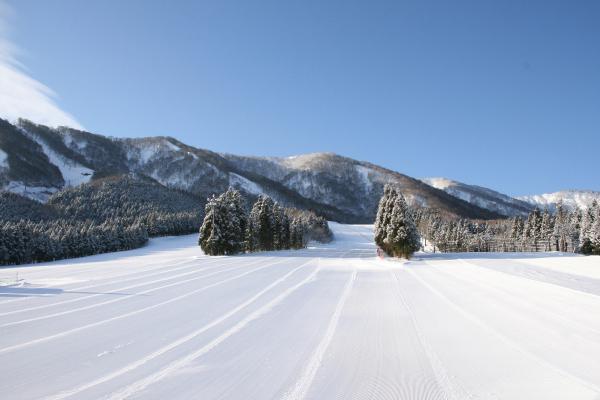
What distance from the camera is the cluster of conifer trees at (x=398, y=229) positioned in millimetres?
38656

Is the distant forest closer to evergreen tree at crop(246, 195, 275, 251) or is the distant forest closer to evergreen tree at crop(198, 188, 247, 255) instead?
evergreen tree at crop(246, 195, 275, 251)

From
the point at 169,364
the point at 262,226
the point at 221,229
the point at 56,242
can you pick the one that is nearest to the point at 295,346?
the point at 169,364

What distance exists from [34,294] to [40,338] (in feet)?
22.3

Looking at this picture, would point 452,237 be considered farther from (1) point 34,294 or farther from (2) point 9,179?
(2) point 9,179

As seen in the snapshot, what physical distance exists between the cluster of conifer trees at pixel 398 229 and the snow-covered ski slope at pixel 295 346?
25.4 m

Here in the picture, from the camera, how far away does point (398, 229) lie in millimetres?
39062

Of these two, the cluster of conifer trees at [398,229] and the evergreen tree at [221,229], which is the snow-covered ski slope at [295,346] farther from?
the evergreen tree at [221,229]

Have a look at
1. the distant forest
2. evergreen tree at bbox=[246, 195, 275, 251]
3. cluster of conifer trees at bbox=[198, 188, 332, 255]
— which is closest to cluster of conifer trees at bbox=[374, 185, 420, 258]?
cluster of conifer trees at bbox=[198, 188, 332, 255]

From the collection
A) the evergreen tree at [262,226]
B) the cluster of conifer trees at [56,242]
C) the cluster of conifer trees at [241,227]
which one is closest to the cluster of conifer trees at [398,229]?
the cluster of conifer trees at [241,227]

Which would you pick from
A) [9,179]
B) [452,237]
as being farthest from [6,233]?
[9,179]

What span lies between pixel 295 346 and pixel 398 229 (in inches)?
1321

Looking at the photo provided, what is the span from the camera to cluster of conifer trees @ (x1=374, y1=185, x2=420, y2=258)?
38656 millimetres

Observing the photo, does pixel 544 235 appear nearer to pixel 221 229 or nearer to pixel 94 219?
pixel 221 229

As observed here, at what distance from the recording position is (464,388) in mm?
5234
